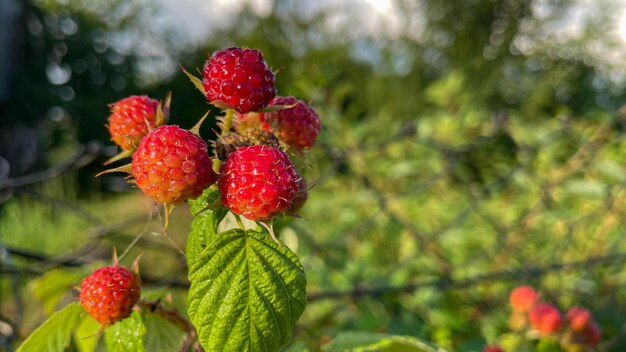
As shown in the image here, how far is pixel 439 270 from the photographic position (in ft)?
3.82

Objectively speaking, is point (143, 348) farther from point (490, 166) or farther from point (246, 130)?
point (490, 166)

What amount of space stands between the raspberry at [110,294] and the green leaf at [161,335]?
0.02m

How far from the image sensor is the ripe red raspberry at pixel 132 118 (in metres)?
0.35

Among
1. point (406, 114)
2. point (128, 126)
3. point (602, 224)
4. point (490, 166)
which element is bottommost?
point (406, 114)

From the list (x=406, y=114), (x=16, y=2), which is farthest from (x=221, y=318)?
(x=16, y=2)

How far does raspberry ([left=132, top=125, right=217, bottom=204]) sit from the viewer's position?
0.29m

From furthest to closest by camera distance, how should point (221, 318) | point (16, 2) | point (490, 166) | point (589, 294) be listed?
point (16, 2) < point (490, 166) < point (589, 294) < point (221, 318)

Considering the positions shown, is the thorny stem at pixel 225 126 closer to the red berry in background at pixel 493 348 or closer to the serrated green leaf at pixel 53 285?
the serrated green leaf at pixel 53 285

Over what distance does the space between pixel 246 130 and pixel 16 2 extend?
288 inches

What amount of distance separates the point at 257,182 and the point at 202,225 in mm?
60

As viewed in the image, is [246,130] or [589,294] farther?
[589,294]

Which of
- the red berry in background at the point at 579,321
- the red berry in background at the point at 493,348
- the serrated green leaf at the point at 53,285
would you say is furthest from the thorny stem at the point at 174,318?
the red berry in background at the point at 579,321

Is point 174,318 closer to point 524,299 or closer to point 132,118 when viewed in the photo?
point 132,118

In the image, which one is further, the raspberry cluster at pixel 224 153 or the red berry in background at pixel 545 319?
the red berry in background at pixel 545 319
